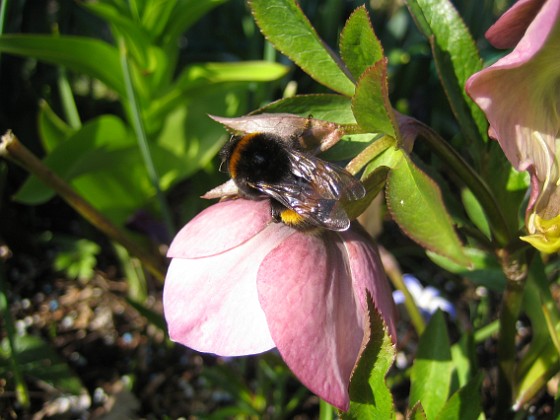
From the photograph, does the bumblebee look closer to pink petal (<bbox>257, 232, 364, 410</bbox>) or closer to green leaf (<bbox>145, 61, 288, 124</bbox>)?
pink petal (<bbox>257, 232, 364, 410</bbox>)

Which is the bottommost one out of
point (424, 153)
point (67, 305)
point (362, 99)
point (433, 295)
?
point (433, 295)

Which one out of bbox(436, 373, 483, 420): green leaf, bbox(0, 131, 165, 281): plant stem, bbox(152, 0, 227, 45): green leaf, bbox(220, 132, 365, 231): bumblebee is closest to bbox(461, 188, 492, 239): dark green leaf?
bbox(436, 373, 483, 420): green leaf

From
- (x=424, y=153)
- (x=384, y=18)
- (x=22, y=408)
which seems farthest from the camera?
(x=384, y=18)

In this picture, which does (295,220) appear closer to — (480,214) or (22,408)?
(480,214)

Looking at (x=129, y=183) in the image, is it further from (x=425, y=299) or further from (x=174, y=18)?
(x=425, y=299)

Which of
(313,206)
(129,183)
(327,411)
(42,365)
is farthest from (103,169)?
(313,206)

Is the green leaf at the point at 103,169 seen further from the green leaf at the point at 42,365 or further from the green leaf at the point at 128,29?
the green leaf at the point at 42,365

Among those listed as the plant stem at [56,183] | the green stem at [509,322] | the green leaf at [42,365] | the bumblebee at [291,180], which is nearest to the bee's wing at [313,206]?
the bumblebee at [291,180]

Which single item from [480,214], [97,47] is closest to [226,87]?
[97,47]
